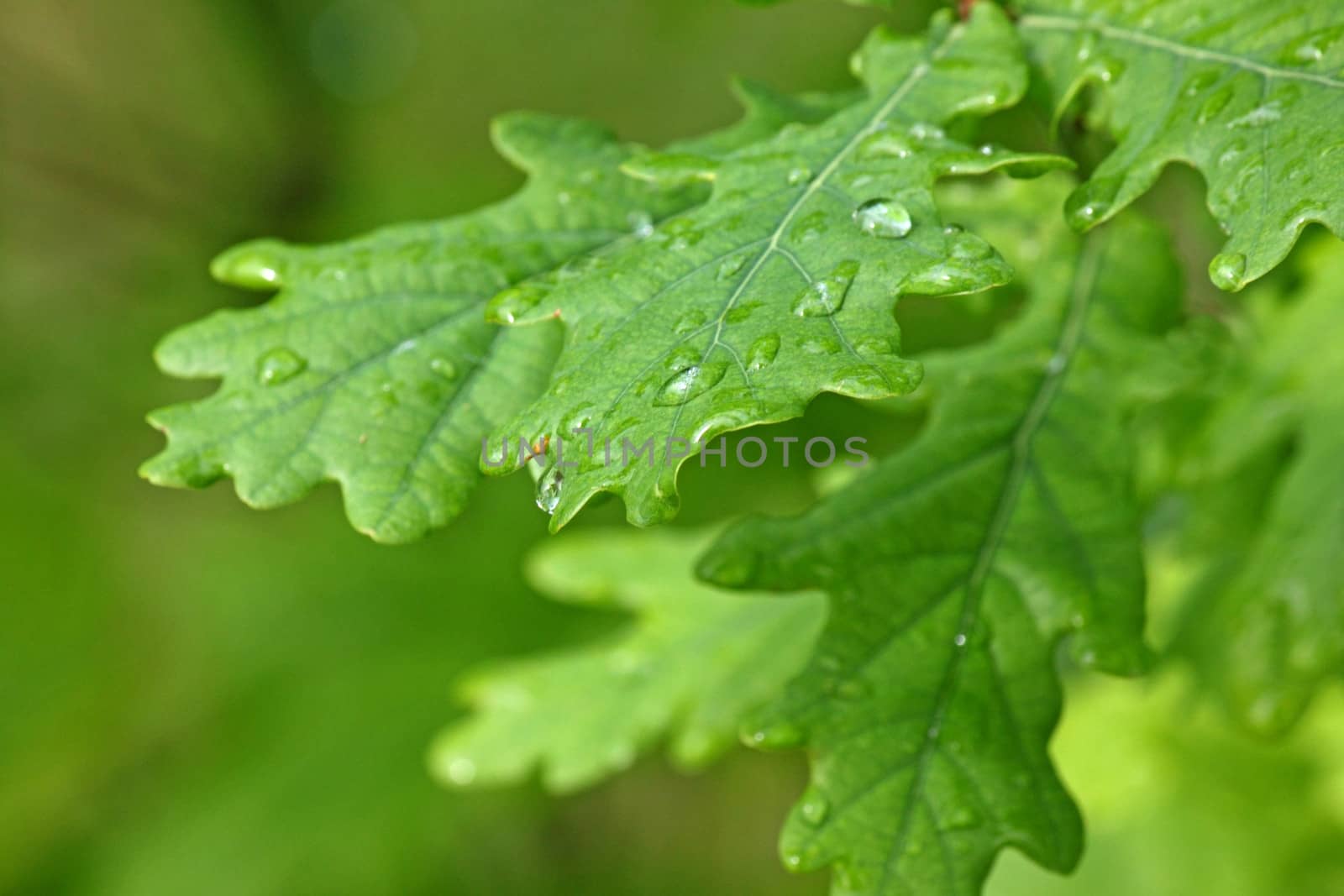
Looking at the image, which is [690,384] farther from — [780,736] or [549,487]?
[780,736]

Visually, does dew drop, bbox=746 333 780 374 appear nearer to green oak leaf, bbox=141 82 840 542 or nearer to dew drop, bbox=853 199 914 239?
dew drop, bbox=853 199 914 239

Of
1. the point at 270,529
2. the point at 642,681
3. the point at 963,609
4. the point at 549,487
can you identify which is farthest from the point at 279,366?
the point at 270,529

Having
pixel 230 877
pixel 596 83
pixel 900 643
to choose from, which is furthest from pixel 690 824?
pixel 900 643

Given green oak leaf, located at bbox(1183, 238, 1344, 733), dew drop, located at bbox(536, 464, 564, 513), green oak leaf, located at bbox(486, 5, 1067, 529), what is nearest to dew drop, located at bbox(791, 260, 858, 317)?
green oak leaf, located at bbox(486, 5, 1067, 529)

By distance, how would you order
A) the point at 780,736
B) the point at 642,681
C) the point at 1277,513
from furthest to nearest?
1. the point at 642,681
2. the point at 1277,513
3. the point at 780,736

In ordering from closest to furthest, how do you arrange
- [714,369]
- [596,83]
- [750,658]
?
[714,369]
[750,658]
[596,83]

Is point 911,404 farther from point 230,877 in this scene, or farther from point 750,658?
point 230,877

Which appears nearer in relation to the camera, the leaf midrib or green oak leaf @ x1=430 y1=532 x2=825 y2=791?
the leaf midrib
